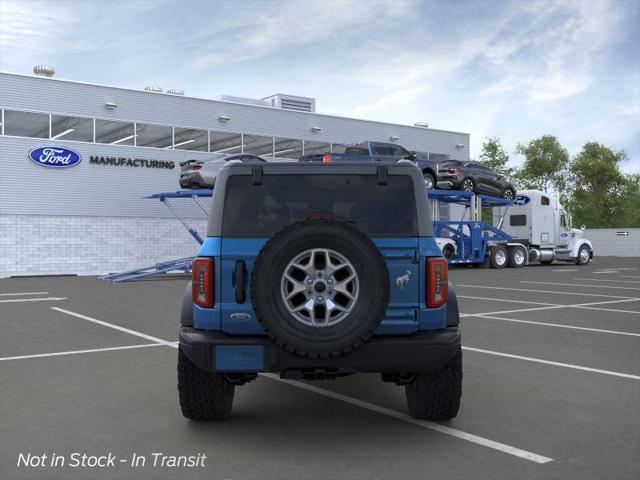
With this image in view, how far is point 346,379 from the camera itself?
21.5 ft

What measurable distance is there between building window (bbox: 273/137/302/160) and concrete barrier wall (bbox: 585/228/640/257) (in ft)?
90.9

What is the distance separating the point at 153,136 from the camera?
95.8 ft

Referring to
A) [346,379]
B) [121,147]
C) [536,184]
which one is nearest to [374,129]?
[121,147]

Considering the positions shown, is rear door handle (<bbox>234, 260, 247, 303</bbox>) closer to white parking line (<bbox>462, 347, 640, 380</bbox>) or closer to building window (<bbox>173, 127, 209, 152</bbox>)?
white parking line (<bbox>462, 347, 640, 380</bbox>)

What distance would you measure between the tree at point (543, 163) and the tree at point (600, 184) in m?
1.23

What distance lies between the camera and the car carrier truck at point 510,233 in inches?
1123

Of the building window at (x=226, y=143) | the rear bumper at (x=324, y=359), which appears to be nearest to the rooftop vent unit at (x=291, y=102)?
the building window at (x=226, y=143)

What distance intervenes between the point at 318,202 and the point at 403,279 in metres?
0.82

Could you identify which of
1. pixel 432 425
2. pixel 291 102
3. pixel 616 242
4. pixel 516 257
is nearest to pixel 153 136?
pixel 291 102

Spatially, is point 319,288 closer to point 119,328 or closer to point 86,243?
point 119,328

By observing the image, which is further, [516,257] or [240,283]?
[516,257]

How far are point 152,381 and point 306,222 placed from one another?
9.98 ft

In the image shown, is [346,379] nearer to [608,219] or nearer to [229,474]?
[229,474]

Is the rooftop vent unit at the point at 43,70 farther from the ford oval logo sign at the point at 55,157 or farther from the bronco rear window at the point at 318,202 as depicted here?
the bronco rear window at the point at 318,202
